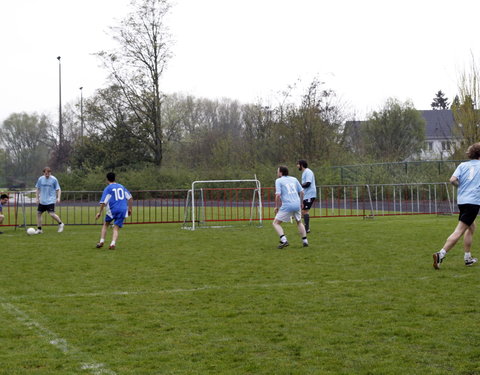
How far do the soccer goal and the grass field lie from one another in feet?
21.6

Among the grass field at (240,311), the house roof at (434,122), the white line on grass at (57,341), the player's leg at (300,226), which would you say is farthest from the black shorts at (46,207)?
the house roof at (434,122)

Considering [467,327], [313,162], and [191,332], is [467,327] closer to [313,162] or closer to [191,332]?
[191,332]

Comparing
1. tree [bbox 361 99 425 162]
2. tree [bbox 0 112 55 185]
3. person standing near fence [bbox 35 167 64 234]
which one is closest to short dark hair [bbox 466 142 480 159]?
person standing near fence [bbox 35 167 64 234]

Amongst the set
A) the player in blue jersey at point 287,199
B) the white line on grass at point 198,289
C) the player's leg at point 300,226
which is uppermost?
the player in blue jersey at point 287,199

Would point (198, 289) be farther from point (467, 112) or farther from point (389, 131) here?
point (389, 131)

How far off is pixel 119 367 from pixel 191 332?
129 centimetres

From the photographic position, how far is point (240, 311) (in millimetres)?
7336

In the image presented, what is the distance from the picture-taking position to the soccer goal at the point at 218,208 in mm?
20266

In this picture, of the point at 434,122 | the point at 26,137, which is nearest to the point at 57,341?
the point at 26,137

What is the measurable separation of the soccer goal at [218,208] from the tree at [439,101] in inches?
3297

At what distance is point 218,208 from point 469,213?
42.9 feet

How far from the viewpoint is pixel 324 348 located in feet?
18.7

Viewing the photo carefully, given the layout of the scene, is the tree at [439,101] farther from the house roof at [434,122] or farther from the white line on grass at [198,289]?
the white line on grass at [198,289]

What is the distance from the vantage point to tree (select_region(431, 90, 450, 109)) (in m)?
113
